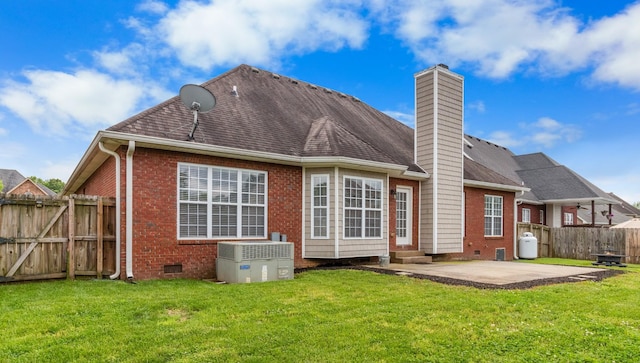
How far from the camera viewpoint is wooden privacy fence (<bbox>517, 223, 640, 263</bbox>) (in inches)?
658

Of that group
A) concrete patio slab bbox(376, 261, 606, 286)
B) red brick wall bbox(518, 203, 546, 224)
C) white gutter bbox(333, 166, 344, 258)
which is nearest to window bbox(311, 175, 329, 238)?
white gutter bbox(333, 166, 344, 258)

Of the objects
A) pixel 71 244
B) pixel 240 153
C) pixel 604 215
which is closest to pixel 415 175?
pixel 240 153

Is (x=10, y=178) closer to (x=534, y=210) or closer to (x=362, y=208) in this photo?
(x=362, y=208)

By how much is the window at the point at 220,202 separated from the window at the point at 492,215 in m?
10.1

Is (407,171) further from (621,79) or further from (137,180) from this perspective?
(621,79)

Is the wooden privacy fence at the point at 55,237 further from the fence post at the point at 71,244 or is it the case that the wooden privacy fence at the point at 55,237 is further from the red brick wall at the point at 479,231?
the red brick wall at the point at 479,231

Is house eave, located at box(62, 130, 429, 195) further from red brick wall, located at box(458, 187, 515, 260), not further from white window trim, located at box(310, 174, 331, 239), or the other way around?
red brick wall, located at box(458, 187, 515, 260)

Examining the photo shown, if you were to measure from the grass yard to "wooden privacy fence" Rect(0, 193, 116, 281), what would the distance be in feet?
1.48

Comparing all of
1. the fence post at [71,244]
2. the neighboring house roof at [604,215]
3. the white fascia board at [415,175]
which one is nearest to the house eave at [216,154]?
the white fascia board at [415,175]

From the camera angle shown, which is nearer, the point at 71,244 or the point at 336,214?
the point at 71,244

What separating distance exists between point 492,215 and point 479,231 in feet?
4.22

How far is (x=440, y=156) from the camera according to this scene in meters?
13.6

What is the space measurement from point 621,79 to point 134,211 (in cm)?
2066

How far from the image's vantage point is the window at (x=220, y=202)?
937 cm
